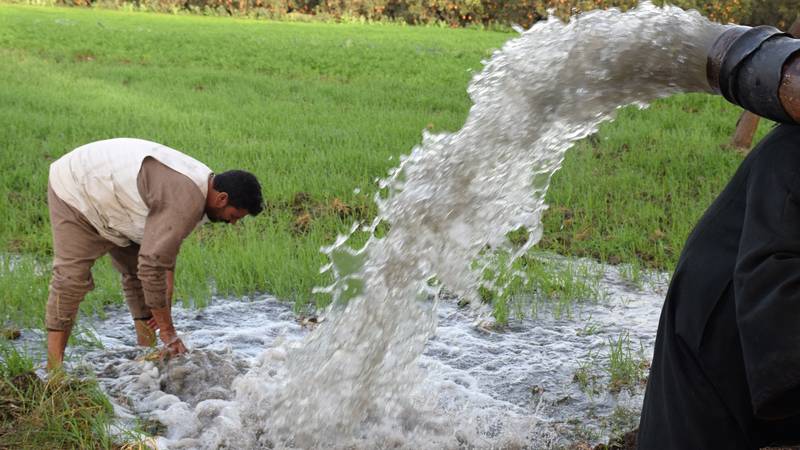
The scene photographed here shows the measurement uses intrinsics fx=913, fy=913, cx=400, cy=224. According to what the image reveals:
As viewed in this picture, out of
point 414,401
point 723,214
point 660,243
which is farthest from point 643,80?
point 660,243

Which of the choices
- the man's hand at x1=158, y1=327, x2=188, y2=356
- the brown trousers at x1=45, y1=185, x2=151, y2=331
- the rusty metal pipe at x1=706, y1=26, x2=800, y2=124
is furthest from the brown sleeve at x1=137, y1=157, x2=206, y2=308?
the rusty metal pipe at x1=706, y1=26, x2=800, y2=124

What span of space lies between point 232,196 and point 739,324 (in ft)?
7.51

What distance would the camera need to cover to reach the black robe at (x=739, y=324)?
154 cm

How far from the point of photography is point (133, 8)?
21719 millimetres

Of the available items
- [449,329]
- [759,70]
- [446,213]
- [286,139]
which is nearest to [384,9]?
[286,139]

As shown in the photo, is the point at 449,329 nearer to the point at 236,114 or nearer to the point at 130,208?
the point at 130,208

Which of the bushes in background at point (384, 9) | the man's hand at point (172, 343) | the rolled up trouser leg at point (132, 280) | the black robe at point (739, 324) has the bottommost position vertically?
the bushes in background at point (384, 9)

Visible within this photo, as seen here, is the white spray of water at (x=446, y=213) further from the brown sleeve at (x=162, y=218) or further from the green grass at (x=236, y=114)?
the green grass at (x=236, y=114)

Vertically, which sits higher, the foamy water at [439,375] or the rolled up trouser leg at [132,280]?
the rolled up trouser leg at [132,280]

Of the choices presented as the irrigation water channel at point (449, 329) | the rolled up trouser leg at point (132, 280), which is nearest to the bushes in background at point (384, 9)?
the irrigation water channel at point (449, 329)

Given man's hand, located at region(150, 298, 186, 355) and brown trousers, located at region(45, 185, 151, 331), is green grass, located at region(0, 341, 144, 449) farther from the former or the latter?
man's hand, located at region(150, 298, 186, 355)

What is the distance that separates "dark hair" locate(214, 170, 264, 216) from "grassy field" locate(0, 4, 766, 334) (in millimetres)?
1070

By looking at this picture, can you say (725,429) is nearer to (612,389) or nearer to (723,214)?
(723,214)

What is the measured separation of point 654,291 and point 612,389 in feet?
4.42
